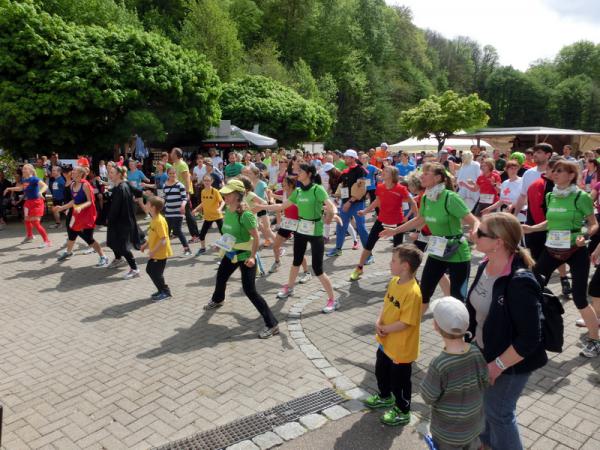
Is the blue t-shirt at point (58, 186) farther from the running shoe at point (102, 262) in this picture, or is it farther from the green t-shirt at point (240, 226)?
the green t-shirt at point (240, 226)

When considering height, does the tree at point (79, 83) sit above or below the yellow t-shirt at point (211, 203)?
above

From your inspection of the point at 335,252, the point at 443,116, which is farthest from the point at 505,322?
the point at 443,116

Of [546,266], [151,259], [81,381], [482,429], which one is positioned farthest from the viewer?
[151,259]

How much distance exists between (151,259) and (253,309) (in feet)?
5.60

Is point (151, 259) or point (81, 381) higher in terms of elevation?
point (151, 259)

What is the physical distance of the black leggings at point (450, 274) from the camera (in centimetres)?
500

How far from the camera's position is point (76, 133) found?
48.1 feet

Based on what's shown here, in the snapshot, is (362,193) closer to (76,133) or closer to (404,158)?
(404,158)

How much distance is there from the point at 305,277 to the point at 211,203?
9.55 feet

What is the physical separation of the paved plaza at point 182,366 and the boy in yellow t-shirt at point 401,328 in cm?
21

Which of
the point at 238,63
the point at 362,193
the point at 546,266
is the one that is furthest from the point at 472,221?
the point at 238,63

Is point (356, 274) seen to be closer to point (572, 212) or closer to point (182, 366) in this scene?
point (572, 212)

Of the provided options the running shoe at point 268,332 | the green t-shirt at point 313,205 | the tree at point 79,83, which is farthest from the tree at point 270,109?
the running shoe at point 268,332

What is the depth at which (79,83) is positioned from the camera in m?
13.7
